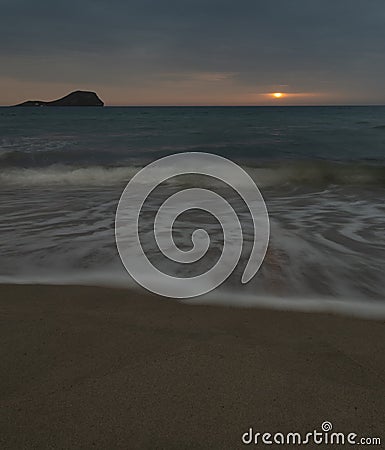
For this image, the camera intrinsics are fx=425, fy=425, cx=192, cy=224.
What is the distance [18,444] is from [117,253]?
2487 millimetres

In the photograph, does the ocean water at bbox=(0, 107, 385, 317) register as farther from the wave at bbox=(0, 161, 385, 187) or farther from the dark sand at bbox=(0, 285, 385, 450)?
the dark sand at bbox=(0, 285, 385, 450)

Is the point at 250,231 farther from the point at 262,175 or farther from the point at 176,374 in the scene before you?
the point at 262,175

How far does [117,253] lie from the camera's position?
4.01m

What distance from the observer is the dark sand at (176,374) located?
1670mm

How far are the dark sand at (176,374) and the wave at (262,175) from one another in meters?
8.03

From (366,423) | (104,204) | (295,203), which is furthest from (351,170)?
(366,423)

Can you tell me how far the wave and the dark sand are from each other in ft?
26.3

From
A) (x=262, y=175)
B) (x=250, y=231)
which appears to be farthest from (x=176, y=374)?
(x=262, y=175)

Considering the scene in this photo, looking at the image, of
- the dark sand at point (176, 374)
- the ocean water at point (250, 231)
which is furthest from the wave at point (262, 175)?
the dark sand at point (176, 374)

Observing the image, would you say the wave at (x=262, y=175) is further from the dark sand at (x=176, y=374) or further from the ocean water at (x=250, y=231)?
the dark sand at (x=176, y=374)

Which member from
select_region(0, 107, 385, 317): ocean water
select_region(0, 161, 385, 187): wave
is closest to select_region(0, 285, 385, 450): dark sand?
select_region(0, 107, 385, 317): ocean water

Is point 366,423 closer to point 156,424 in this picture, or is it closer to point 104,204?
point 156,424

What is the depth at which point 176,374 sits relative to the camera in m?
2.01

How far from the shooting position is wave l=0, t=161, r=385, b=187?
10.6 meters
